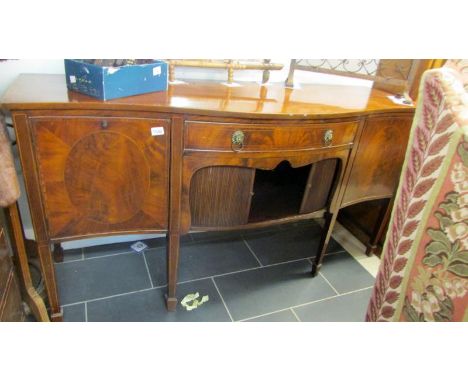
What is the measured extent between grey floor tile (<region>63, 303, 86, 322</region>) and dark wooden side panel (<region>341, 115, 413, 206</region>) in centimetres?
119

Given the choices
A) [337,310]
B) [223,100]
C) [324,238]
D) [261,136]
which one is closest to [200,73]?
[223,100]

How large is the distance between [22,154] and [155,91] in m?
0.44

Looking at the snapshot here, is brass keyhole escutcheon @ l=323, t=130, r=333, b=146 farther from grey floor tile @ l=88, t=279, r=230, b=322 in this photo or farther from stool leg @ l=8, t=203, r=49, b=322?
stool leg @ l=8, t=203, r=49, b=322

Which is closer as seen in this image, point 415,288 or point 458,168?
point 458,168

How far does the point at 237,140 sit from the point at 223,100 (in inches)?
6.9

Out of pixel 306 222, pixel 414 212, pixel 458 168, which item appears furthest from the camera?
pixel 306 222

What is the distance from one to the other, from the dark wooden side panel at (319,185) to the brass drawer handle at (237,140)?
1.30 ft

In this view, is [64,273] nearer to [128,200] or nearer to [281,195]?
[128,200]

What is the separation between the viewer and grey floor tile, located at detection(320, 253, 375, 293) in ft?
5.39

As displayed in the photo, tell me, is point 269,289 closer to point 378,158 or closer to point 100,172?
point 378,158

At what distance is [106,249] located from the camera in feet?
5.46

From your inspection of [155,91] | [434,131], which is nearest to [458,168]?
[434,131]

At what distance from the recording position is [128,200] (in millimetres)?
1079

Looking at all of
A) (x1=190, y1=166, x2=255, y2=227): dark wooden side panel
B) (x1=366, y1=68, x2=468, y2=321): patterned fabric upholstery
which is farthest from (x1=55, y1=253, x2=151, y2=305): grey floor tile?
(x1=366, y1=68, x2=468, y2=321): patterned fabric upholstery
